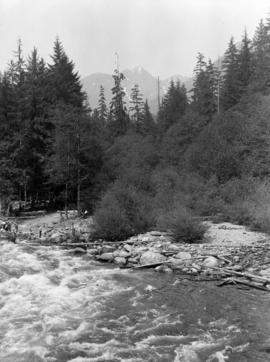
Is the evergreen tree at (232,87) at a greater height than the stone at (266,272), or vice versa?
the evergreen tree at (232,87)

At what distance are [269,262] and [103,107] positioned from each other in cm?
5241

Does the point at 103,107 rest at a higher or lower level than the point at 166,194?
higher

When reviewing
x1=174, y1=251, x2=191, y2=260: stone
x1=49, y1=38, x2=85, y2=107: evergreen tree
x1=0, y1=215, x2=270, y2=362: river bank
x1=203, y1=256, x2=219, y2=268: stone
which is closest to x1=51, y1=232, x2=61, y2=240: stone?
x1=0, y1=215, x2=270, y2=362: river bank

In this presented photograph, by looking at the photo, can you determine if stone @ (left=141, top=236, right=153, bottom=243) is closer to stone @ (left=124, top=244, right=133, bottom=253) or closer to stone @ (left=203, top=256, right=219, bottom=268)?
stone @ (left=124, top=244, right=133, bottom=253)

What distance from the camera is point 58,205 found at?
1207 inches

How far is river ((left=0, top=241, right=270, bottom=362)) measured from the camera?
6980 millimetres

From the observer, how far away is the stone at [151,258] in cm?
1331

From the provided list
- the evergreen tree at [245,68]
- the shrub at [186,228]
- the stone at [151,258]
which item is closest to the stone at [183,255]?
the stone at [151,258]

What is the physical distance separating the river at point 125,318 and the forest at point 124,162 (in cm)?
576

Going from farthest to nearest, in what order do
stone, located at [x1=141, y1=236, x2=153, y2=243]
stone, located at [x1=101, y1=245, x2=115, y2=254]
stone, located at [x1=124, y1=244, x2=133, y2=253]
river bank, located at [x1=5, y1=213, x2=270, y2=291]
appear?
stone, located at [x1=141, y1=236, x2=153, y2=243]
stone, located at [x1=101, y1=245, x2=115, y2=254]
stone, located at [x1=124, y1=244, x2=133, y2=253]
river bank, located at [x1=5, y1=213, x2=270, y2=291]

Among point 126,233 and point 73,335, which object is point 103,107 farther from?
→ point 73,335

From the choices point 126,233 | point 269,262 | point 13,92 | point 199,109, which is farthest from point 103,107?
point 269,262

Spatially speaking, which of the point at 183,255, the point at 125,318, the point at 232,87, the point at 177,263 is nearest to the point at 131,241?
the point at 183,255

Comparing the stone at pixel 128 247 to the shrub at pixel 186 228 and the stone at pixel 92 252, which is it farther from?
the shrub at pixel 186 228
